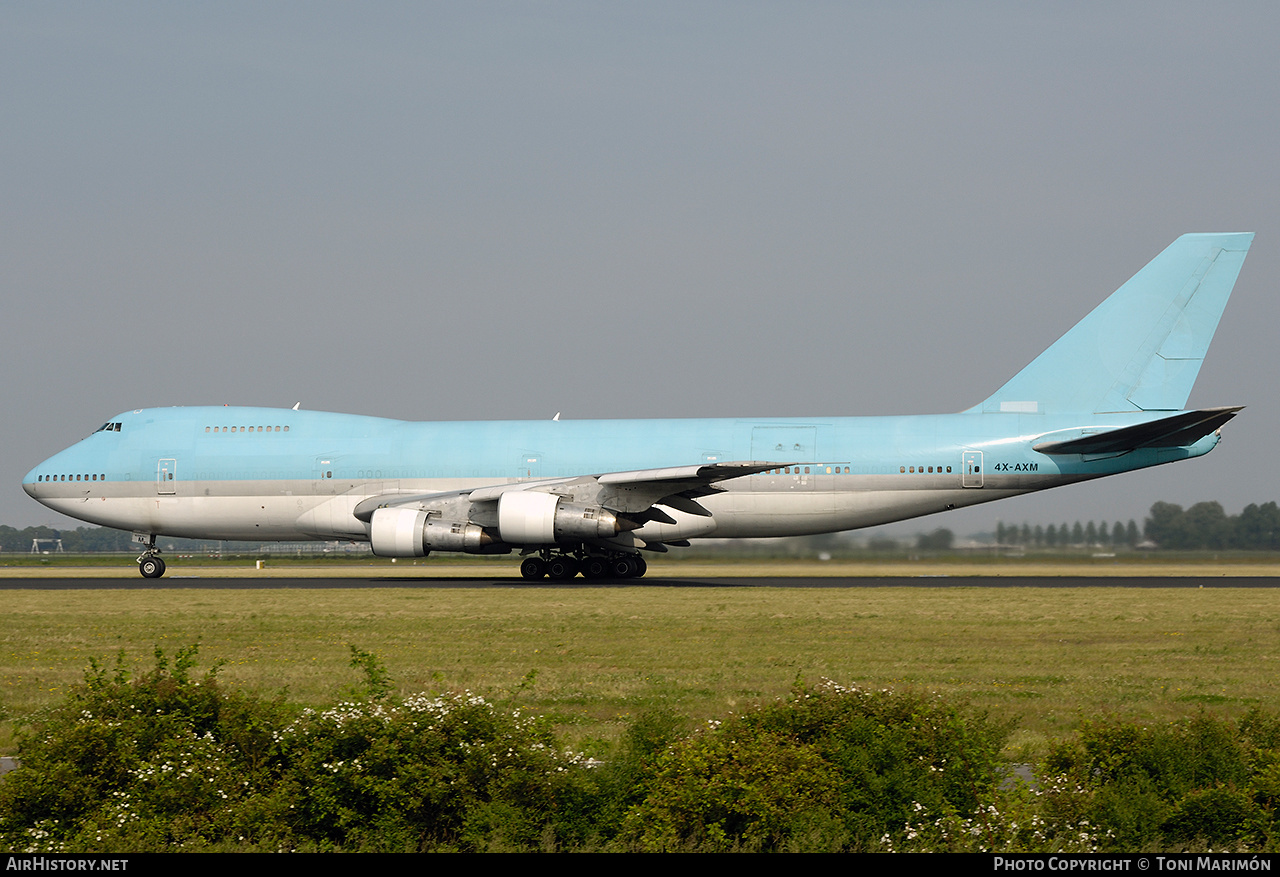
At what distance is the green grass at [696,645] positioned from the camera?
37.7 ft

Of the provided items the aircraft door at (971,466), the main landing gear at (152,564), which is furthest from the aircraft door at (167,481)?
the aircraft door at (971,466)

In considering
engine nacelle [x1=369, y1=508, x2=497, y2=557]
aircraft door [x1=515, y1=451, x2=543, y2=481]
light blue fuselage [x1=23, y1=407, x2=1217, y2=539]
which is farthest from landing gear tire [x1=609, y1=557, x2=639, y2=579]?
engine nacelle [x1=369, y1=508, x2=497, y2=557]

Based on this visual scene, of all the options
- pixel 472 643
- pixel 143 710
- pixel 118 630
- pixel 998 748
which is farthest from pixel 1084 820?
pixel 118 630

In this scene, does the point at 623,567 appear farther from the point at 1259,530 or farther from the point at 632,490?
the point at 1259,530

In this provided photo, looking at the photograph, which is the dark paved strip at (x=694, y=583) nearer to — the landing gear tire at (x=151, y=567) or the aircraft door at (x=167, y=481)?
the landing gear tire at (x=151, y=567)

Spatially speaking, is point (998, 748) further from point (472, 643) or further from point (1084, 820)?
point (472, 643)

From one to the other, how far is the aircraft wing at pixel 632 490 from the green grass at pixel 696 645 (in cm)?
343

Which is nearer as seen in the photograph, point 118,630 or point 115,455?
point 118,630

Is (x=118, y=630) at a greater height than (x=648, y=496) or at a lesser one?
lesser

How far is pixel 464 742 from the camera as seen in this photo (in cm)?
697

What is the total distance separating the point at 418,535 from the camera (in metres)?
28.8

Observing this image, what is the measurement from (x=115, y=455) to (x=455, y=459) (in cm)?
1067
